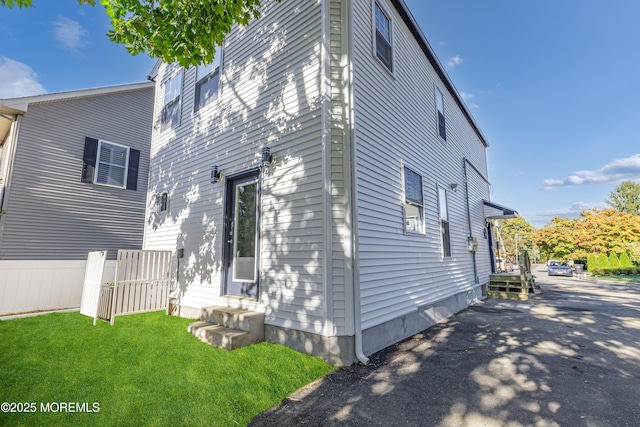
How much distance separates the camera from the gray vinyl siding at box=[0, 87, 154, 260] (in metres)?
8.20

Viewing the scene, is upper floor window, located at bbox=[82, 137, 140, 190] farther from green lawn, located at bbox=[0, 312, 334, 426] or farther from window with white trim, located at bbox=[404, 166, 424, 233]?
window with white trim, located at bbox=[404, 166, 424, 233]

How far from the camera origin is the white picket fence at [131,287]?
534 centimetres

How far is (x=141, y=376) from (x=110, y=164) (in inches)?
377

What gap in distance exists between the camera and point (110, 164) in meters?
10.1

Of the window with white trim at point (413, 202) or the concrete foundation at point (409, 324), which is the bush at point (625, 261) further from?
the window with white trim at point (413, 202)

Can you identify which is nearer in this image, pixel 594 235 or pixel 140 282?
pixel 140 282

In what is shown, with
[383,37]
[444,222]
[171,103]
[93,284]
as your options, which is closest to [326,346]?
[93,284]

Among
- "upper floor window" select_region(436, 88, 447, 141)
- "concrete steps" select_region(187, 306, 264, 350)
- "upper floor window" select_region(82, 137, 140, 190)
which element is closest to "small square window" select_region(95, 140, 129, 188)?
"upper floor window" select_region(82, 137, 140, 190)

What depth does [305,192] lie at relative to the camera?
14.2 ft

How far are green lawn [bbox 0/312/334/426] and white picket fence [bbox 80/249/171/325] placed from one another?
73 centimetres

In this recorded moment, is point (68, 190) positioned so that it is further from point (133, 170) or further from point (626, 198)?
point (626, 198)

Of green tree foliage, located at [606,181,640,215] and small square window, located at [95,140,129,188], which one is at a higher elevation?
green tree foliage, located at [606,181,640,215]

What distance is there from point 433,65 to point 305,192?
23.1 feet

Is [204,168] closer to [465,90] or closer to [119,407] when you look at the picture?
[119,407]
